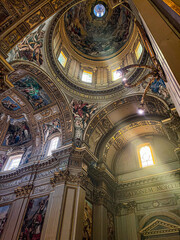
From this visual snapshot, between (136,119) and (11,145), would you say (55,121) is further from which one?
(136,119)

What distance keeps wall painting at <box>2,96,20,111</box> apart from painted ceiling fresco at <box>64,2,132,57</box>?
7.41 m

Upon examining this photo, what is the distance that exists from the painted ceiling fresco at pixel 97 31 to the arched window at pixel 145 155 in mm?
8940

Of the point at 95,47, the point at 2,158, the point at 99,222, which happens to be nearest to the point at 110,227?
the point at 99,222

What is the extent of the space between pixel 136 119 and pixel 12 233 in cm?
1047

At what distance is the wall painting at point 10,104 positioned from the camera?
12.4 metres

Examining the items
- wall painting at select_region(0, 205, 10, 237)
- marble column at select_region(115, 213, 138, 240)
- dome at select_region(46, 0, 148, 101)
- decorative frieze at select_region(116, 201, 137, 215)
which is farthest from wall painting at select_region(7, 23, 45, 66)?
marble column at select_region(115, 213, 138, 240)

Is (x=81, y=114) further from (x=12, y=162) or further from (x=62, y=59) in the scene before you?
(x=12, y=162)

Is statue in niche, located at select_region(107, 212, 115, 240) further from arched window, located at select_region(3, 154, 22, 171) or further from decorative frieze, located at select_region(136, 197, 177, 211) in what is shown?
arched window, located at select_region(3, 154, 22, 171)

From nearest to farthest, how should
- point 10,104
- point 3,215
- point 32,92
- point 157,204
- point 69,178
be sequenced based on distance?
point 69,178 → point 3,215 → point 157,204 → point 32,92 → point 10,104

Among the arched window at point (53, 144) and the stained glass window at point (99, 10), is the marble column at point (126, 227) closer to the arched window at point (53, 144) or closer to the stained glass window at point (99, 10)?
the arched window at point (53, 144)

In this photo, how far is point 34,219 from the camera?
8.95m

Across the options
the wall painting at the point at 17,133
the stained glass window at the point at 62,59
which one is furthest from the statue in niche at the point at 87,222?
the stained glass window at the point at 62,59

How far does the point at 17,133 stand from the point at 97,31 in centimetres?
1186

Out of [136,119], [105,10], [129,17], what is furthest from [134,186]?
[105,10]
